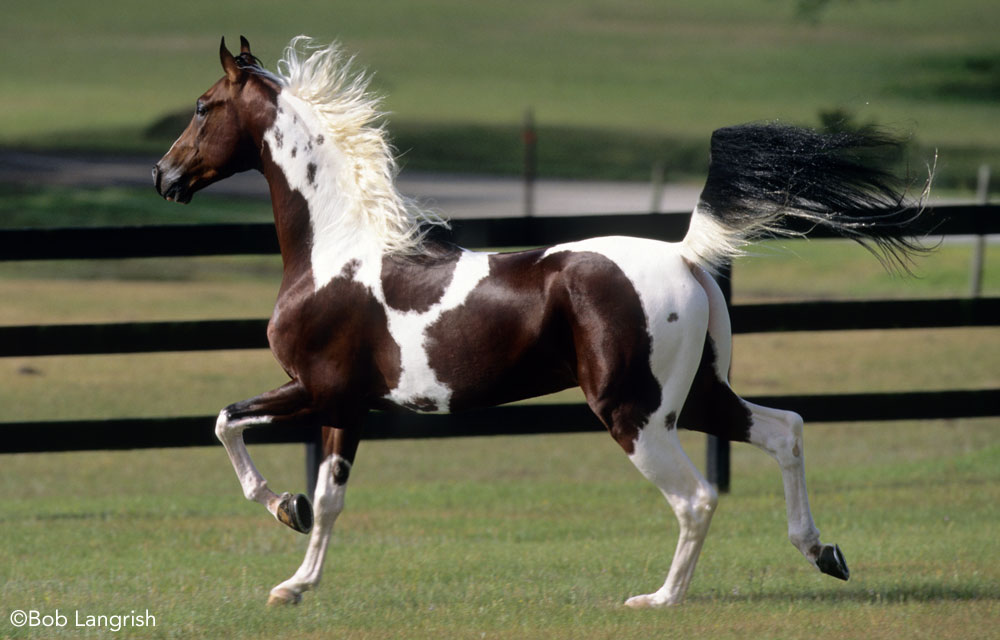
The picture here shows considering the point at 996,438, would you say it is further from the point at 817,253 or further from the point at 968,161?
the point at 968,161

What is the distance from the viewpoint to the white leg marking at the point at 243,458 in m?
5.34

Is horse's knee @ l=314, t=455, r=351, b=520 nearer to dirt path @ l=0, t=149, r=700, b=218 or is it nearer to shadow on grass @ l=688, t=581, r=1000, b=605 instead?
shadow on grass @ l=688, t=581, r=1000, b=605

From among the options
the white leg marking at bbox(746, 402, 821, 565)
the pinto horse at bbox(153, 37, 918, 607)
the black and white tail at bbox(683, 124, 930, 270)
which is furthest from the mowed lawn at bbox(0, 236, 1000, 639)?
the black and white tail at bbox(683, 124, 930, 270)

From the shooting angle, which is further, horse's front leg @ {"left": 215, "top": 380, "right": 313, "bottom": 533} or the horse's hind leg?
horse's front leg @ {"left": 215, "top": 380, "right": 313, "bottom": 533}

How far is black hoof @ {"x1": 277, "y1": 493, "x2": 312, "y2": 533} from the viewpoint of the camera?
17.0ft

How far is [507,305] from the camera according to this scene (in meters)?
5.14

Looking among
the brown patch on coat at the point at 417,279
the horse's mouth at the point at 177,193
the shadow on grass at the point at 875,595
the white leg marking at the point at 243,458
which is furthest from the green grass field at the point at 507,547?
the horse's mouth at the point at 177,193

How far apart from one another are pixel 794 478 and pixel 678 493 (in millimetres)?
531

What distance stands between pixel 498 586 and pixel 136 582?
1.55 m

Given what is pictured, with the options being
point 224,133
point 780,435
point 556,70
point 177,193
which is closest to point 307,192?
Result: point 224,133

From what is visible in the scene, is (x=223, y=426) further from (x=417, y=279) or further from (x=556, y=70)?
(x=556, y=70)

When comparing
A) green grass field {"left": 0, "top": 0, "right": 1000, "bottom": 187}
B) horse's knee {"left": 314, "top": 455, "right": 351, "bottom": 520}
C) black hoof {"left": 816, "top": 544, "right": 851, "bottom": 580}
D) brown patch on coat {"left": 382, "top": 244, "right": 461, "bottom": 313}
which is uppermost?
brown patch on coat {"left": 382, "top": 244, "right": 461, "bottom": 313}

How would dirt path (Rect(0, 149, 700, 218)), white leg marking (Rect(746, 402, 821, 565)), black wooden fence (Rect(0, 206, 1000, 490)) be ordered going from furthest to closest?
dirt path (Rect(0, 149, 700, 218)) < black wooden fence (Rect(0, 206, 1000, 490)) < white leg marking (Rect(746, 402, 821, 565))

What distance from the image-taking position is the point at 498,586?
5637mm
